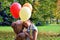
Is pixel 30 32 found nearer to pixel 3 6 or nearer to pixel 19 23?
pixel 19 23

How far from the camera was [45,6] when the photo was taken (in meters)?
14.9

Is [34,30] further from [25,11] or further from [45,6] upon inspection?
[45,6]

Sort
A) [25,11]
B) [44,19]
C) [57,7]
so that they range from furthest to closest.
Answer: [44,19] < [57,7] < [25,11]

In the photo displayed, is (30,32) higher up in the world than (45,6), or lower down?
higher up

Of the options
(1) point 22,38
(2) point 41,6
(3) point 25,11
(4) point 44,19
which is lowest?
(4) point 44,19

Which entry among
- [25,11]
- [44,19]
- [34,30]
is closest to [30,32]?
[34,30]

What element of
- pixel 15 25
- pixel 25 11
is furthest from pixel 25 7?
pixel 15 25

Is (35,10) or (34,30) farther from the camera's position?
(35,10)

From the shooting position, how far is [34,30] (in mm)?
5129

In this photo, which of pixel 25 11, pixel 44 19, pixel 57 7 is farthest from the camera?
pixel 44 19

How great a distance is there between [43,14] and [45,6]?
609 millimetres

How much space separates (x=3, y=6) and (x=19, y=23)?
9.90m

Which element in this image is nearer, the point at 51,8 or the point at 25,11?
the point at 25,11

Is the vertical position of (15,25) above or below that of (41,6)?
above
